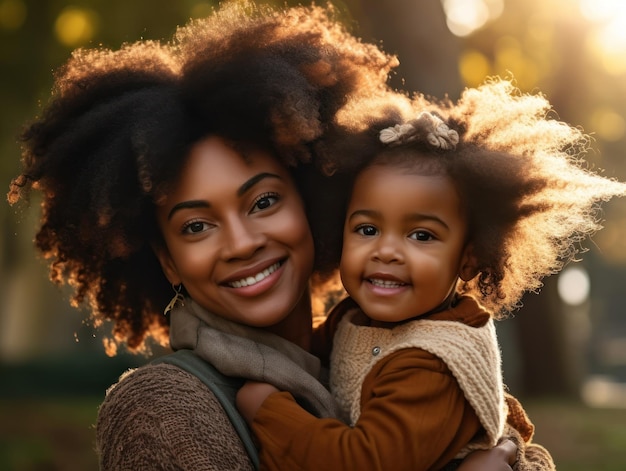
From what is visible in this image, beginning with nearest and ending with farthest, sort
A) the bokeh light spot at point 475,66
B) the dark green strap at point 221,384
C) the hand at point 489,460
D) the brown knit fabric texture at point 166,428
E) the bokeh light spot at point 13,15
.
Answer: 1. the brown knit fabric texture at point 166,428
2. the dark green strap at point 221,384
3. the hand at point 489,460
4. the bokeh light spot at point 13,15
5. the bokeh light spot at point 475,66

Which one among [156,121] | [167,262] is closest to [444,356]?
[167,262]

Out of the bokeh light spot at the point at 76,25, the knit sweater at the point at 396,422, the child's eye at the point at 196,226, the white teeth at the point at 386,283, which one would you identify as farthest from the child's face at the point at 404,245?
the bokeh light spot at the point at 76,25

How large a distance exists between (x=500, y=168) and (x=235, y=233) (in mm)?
966

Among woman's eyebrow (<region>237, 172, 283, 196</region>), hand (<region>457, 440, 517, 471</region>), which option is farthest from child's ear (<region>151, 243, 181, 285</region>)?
hand (<region>457, 440, 517, 471</region>)

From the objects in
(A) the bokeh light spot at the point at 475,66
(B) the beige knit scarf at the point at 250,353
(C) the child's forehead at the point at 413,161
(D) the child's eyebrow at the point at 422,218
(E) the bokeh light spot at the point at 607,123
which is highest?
(E) the bokeh light spot at the point at 607,123

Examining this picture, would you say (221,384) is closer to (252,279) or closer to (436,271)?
(252,279)

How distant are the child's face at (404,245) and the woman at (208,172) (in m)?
0.23

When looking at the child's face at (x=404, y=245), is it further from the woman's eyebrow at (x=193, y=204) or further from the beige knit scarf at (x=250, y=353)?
the woman's eyebrow at (x=193, y=204)

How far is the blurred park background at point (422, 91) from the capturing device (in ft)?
31.5

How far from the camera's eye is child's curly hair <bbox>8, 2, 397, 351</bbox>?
11.4 ft

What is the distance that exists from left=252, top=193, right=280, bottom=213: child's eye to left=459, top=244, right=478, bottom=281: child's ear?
713 millimetres

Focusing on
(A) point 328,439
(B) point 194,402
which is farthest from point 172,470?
(A) point 328,439

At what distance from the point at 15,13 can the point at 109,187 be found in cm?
739

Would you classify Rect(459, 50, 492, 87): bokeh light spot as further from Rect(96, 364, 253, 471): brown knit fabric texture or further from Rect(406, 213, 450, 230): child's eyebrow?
Rect(96, 364, 253, 471): brown knit fabric texture
